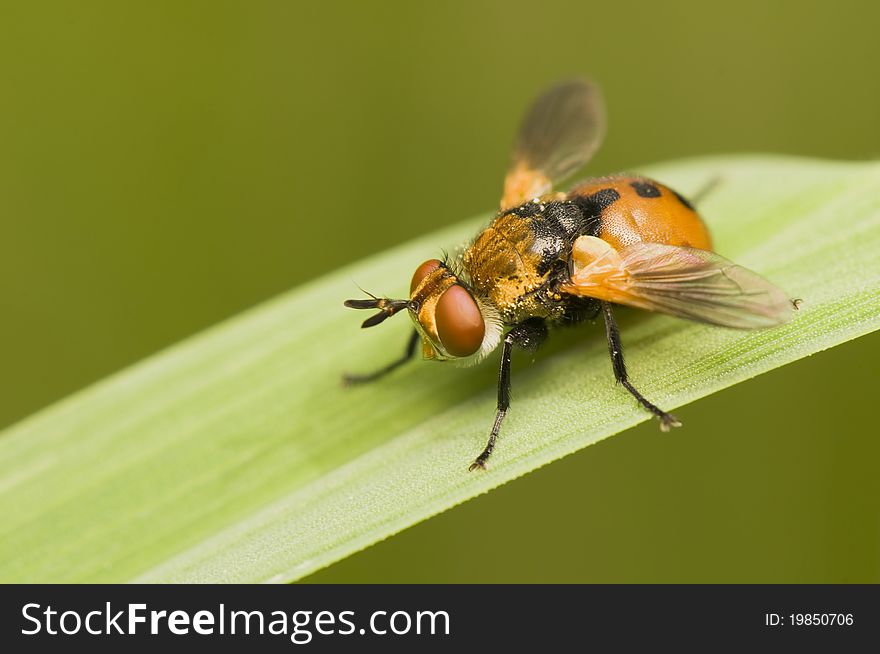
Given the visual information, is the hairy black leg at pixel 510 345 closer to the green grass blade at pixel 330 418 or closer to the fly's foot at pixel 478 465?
the green grass blade at pixel 330 418

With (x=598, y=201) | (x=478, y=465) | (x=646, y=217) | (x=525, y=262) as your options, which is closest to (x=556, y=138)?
(x=598, y=201)

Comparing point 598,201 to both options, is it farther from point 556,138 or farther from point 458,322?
point 556,138

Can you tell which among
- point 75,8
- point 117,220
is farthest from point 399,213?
point 75,8

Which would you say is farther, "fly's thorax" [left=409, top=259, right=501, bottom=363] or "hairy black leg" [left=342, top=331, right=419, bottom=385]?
"hairy black leg" [left=342, top=331, right=419, bottom=385]

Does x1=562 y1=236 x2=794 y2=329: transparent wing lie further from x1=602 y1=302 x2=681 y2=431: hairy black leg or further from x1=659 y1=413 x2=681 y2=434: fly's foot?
x1=659 y1=413 x2=681 y2=434: fly's foot

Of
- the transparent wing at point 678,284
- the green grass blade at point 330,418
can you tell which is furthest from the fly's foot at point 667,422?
the transparent wing at point 678,284

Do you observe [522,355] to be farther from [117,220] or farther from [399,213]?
[117,220]

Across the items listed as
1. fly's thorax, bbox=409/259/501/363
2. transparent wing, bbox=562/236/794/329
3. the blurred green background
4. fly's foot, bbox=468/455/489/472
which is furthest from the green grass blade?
the blurred green background
